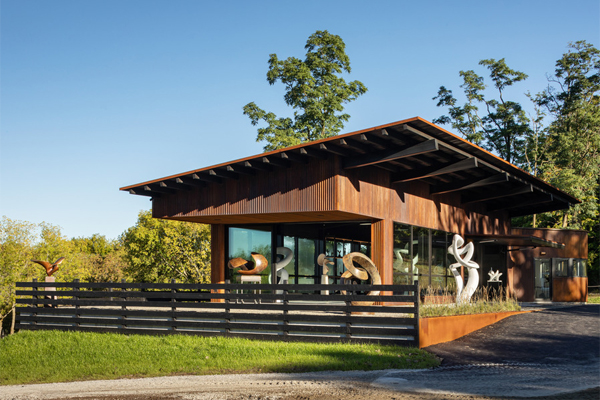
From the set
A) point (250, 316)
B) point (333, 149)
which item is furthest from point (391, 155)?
point (250, 316)

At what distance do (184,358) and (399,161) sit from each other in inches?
335

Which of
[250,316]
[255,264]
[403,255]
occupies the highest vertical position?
[403,255]

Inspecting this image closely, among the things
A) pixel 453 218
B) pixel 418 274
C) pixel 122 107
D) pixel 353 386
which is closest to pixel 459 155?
pixel 418 274

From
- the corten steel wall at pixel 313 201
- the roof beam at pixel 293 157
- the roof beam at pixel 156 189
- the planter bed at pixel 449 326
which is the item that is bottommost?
the planter bed at pixel 449 326

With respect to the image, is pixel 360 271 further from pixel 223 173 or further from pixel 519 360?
pixel 519 360

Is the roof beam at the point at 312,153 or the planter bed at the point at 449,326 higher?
the roof beam at the point at 312,153

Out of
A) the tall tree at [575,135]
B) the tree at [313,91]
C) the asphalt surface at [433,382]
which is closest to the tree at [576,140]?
the tall tree at [575,135]

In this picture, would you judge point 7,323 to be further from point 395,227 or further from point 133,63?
point 395,227

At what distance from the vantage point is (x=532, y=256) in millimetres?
26891

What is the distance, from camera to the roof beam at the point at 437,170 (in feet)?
51.2

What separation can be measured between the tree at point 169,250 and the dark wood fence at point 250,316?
16399 millimetres

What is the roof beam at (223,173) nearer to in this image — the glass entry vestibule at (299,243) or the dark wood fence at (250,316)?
the glass entry vestibule at (299,243)

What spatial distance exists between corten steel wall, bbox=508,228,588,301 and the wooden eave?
6359 millimetres

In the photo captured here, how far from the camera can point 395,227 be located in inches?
685
